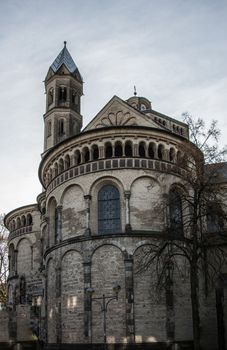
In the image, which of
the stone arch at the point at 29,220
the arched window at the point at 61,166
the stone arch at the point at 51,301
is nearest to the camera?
the stone arch at the point at 51,301

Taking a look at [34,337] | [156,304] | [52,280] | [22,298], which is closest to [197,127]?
[156,304]

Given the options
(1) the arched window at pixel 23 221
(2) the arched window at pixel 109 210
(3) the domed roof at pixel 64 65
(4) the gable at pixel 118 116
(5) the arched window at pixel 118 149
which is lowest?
(2) the arched window at pixel 109 210

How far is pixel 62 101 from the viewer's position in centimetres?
4562

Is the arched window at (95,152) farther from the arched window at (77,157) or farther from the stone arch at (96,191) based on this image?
the stone arch at (96,191)

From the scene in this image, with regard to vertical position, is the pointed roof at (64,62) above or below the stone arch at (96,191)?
above

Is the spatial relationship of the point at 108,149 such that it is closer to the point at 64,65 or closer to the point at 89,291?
the point at 89,291

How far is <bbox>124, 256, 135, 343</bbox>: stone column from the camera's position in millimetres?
25153

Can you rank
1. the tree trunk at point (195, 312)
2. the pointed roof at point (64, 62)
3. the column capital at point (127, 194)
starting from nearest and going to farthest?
the tree trunk at point (195, 312) < the column capital at point (127, 194) < the pointed roof at point (64, 62)

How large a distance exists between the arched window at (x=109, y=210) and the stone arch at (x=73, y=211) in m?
1.10

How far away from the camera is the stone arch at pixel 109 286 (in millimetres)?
25516

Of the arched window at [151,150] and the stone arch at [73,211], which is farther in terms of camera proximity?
the arched window at [151,150]

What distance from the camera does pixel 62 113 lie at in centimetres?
4484

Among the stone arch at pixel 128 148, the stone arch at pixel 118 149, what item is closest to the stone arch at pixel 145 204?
the stone arch at pixel 128 148

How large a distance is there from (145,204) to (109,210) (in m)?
2.37
